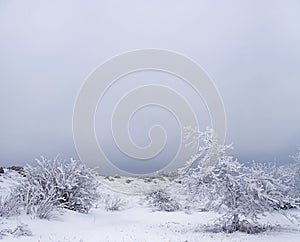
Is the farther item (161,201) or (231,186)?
(161,201)

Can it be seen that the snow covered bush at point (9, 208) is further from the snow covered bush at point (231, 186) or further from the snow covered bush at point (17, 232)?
the snow covered bush at point (231, 186)

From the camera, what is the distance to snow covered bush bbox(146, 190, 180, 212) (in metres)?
22.8

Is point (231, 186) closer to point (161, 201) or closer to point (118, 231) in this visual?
point (118, 231)

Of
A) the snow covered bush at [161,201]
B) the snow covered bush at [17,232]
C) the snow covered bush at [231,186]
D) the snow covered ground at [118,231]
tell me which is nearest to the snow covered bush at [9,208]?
the snow covered ground at [118,231]

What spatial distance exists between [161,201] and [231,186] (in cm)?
1053

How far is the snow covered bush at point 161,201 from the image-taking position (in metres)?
22.8

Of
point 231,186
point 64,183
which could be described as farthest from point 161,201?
point 231,186

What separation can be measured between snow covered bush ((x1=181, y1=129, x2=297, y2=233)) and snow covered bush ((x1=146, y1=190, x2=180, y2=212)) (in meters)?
8.51

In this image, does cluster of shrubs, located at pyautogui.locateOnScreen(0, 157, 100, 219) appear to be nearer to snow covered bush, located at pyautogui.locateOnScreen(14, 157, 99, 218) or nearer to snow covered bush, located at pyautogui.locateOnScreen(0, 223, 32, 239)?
snow covered bush, located at pyautogui.locateOnScreen(14, 157, 99, 218)

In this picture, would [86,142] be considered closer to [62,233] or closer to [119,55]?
[119,55]

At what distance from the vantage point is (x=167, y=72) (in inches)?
819

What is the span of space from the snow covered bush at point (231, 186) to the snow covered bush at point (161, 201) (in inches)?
335

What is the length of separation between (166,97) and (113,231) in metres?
8.83

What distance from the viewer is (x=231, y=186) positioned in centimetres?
1405
